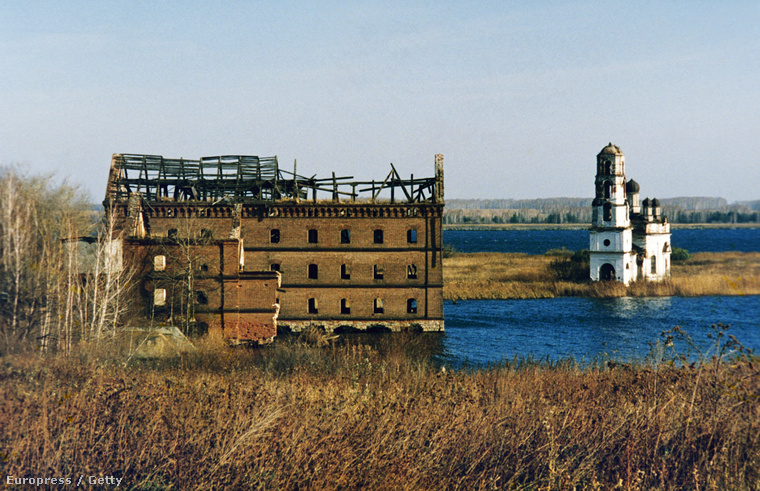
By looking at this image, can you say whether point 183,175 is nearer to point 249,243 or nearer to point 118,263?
point 249,243

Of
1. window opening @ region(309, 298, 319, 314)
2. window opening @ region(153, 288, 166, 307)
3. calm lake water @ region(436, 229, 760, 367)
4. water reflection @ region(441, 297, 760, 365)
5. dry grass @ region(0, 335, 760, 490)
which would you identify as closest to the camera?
dry grass @ region(0, 335, 760, 490)

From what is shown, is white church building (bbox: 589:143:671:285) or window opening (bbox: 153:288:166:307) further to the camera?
white church building (bbox: 589:143:671:285)

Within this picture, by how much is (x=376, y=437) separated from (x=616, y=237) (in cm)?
5100

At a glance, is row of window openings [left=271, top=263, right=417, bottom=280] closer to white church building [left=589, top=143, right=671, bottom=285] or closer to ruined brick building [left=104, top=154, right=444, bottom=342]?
ruined brick building [left=104, top=154, right=444, bottom=342]

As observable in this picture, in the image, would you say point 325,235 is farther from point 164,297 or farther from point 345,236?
point 164,297

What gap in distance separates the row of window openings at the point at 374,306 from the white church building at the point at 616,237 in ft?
89.0

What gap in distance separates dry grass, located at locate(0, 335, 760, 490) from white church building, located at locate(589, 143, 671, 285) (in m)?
46.5

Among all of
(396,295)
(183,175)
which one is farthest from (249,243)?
(396,295)

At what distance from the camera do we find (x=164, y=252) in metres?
29.2

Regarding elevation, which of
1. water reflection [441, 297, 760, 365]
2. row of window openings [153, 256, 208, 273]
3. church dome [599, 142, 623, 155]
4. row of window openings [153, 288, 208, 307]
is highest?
church dome [599, 142, 623, 155]

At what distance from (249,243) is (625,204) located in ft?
121

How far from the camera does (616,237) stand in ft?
175

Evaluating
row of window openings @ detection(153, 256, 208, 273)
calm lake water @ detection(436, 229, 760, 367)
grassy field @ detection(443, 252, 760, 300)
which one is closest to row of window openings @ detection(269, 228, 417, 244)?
row of window openings @ detection(153, 256, 208, 273)

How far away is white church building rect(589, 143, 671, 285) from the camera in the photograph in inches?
2100
